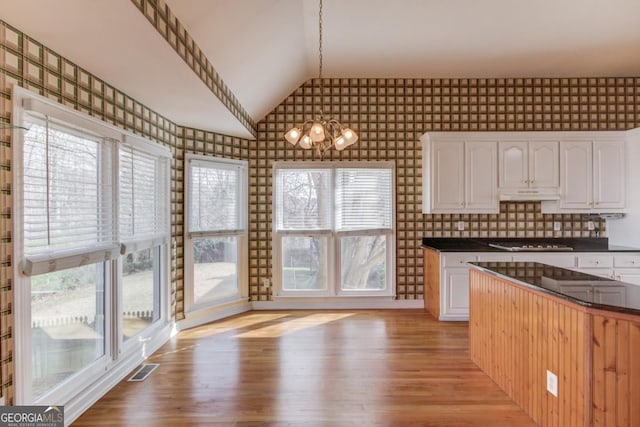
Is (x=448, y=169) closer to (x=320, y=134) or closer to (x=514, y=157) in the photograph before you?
(x=514, y=157)

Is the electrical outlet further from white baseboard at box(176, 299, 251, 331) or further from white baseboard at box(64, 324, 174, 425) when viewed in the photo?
white baseboard at box(176, 299, 251, 331)

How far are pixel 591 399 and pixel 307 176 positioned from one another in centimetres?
360

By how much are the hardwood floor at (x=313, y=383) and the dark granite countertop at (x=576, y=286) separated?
90 centimetres

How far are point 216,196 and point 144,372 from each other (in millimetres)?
2063

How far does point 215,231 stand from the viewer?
4.15 metres

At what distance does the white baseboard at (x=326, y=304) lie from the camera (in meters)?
4.62

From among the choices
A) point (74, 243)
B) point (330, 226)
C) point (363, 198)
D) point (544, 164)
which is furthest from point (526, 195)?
point (74, 243)

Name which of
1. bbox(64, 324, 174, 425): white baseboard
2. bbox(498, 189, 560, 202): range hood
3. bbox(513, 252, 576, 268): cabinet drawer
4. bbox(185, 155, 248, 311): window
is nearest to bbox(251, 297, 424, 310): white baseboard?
bbox(185, 155, 248, 311): window

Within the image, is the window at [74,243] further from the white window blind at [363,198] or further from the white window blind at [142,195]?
the white window blind at [363,198]

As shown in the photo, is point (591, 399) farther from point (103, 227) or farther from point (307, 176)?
point (307, 176)

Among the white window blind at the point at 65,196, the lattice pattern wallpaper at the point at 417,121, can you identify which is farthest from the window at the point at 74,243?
the lattice pattern wallpaper at the point at 417,121

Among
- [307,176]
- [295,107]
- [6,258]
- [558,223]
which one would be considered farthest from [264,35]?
[558,223]

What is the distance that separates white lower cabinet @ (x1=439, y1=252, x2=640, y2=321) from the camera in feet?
12.8

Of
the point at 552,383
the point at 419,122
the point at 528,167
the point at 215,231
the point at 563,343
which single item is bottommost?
the point at 552,383
